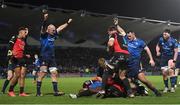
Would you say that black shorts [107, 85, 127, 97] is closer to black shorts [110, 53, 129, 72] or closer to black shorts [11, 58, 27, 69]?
black shorts [110, 53, 129, 72]

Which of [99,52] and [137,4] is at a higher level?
[137,4]

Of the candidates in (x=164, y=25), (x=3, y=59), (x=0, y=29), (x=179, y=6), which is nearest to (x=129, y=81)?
(x=0, y=29)

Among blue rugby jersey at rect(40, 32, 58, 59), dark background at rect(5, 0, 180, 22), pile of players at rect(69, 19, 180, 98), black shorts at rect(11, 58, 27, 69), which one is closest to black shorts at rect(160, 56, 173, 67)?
pile of players at rect(69, 19, 180, 98)

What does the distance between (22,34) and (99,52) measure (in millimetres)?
42647

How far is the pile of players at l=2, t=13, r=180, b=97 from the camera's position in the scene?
10680mm

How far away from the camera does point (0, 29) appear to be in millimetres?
42969

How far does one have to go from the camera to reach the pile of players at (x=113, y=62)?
10.7m

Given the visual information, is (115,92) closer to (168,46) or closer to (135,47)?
(135,47)

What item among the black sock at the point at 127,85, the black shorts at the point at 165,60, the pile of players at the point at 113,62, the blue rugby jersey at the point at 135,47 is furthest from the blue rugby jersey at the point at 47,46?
the black shorts at the point at 165,60

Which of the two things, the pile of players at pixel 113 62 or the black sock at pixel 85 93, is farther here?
the black sock at pixel 85 93

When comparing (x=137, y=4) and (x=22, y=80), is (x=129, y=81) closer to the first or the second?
(x=22, y=80)

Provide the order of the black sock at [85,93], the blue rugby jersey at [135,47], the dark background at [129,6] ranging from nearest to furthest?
the black sock at [85,93], the blue rugby jersey at [135,47], the dark background at [129,6]

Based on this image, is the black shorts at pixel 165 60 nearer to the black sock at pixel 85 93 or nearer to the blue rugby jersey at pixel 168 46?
the blue rugby jersey at pixel 168 46

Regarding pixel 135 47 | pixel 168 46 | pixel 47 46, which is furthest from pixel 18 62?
pixel 168 46
